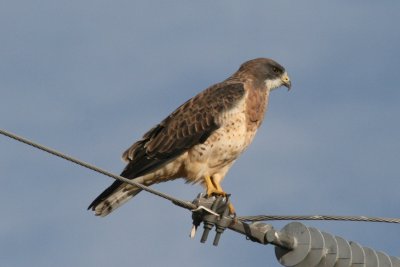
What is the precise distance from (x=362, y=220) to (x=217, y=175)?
3.63 meters

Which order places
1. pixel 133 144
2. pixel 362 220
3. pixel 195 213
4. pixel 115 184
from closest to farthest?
pixel 362 220 → pixel 195 213 → pixel 115 184 → pixel 133 144

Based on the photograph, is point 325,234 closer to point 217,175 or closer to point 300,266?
point 300,266

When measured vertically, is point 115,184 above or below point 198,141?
below

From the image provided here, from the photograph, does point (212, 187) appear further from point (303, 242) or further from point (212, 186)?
point (303, 242)

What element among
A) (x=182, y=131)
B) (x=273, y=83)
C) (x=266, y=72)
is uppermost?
(x=266, y=72)

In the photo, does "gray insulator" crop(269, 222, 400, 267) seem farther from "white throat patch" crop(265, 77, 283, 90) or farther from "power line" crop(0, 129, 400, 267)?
"white throat patch" crop(265, 77, 283, 90)

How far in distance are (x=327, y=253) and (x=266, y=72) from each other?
4.75m

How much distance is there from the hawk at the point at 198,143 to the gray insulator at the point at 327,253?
2.87 meters

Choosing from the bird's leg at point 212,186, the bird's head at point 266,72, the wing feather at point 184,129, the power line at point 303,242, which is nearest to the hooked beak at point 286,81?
the bird's head at point 266,72

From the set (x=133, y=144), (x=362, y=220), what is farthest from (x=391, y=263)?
(x=133, y=144)

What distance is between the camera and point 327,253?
24.1ft

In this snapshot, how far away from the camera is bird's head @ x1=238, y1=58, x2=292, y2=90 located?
1170 cm

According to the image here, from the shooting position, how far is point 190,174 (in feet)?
35.1

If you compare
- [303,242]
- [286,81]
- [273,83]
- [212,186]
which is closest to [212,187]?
[212,186]
